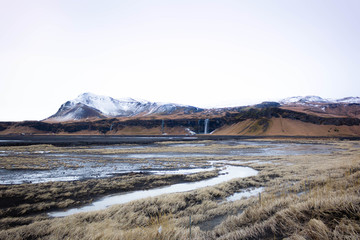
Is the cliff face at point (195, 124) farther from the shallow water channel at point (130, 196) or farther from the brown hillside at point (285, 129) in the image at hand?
the shallow water channel at point (130, 196)

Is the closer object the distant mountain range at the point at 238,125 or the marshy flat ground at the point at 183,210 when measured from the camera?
the marshy flat ground at the point at 183,210

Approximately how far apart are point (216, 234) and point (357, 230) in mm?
3102

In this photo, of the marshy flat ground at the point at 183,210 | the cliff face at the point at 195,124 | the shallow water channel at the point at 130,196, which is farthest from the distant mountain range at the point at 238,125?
the marshy flat ground at the point at 183,210

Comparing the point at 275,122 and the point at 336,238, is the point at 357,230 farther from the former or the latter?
the point at 275,122

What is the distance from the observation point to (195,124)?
13662 centimetres

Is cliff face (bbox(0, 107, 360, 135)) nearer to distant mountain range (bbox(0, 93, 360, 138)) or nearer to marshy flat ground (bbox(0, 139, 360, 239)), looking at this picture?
distant mountain range (bbox(0, 93, 360, 138))

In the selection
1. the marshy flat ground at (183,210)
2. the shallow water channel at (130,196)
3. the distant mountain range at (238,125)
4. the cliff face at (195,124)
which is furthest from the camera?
the cliff face at (195,124)

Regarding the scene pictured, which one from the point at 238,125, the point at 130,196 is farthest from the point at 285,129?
the point at 130,196

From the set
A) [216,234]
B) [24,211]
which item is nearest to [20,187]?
[24,211]

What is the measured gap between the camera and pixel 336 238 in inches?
123

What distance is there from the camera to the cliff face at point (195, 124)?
108 metres

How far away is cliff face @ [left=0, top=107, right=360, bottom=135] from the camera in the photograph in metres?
108

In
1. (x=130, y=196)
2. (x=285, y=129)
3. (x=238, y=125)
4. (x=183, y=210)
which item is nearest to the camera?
(x=183, y=210)

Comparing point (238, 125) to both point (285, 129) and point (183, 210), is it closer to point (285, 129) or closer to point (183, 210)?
point (285, 129)
